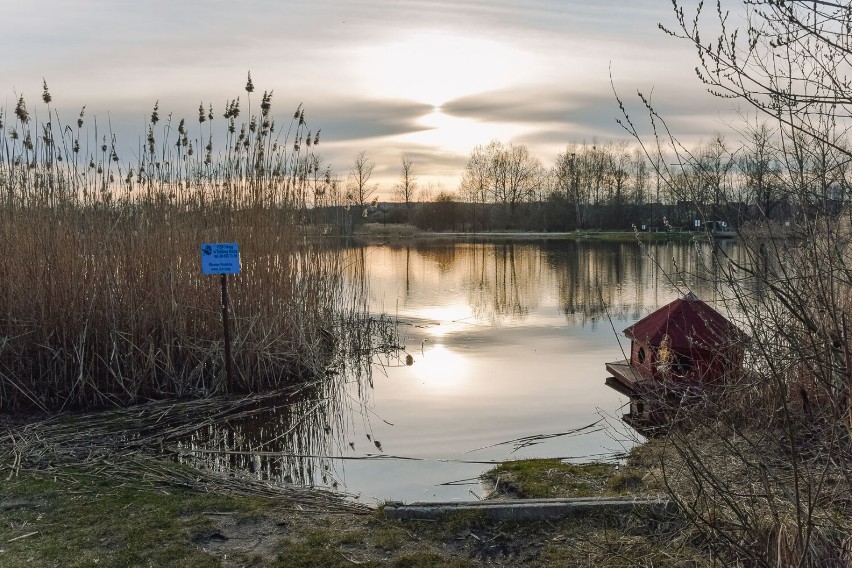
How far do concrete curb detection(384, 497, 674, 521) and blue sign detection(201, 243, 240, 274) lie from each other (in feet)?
12.4

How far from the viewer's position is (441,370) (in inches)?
363

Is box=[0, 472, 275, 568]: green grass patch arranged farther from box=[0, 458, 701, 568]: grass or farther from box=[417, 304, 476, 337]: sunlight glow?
box=[417, 304, 476, 337]: sunlight glow

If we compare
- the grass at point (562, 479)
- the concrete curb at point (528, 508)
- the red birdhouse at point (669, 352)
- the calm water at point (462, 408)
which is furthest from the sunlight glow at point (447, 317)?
the concrete curb at point (528, 508)

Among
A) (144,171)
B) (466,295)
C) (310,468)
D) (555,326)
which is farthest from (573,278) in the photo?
(310,468)

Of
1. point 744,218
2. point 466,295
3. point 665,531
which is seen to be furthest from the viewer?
point 466,295

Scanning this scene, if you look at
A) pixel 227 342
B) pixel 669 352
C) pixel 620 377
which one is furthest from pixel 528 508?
pixel 620 377

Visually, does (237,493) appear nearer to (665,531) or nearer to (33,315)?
(665,531)

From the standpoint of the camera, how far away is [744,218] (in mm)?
3111

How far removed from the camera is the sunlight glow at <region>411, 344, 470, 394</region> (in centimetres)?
835

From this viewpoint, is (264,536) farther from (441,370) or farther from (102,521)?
(441,370)

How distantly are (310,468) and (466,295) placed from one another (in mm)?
12971

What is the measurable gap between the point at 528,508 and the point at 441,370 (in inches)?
204

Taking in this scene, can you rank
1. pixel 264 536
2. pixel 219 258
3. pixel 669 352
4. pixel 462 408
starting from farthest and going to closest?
pixel 462 408, pixel 219 258, pixel 669 352, pixel 264 536

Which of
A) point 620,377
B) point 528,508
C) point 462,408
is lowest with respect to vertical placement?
point 462,408
